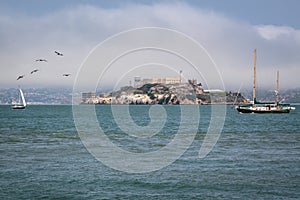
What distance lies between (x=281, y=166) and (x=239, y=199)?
9.37 metres

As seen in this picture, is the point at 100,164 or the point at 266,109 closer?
the point at 100,164

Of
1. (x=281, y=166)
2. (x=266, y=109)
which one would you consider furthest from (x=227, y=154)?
(x=266, y=109)

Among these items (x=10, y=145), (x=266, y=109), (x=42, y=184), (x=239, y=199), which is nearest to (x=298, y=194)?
(x=239, y=199)

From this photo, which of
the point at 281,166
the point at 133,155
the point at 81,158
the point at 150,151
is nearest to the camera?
the point at 281,166

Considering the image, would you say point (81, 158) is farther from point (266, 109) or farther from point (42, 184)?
point (266, 109)

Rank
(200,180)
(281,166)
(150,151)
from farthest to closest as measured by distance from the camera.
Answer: (150,151) < (281,166) < (200,180)

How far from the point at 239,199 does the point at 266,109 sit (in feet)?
383

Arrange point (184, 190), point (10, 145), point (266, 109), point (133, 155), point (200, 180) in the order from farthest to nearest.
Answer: point (266, 109)
point (10, 145)
point (133, 155)
point (200, 180)
point (184, 190)

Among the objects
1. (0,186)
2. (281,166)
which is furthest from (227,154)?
(0,186)

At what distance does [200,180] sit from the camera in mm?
22000

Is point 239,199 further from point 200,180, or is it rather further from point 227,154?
point 227,154

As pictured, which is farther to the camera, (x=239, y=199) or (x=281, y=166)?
(x=281, y=166)

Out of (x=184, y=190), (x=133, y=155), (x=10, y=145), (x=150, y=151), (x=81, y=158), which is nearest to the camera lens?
(x=184, y=190)

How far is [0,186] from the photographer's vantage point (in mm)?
20438
